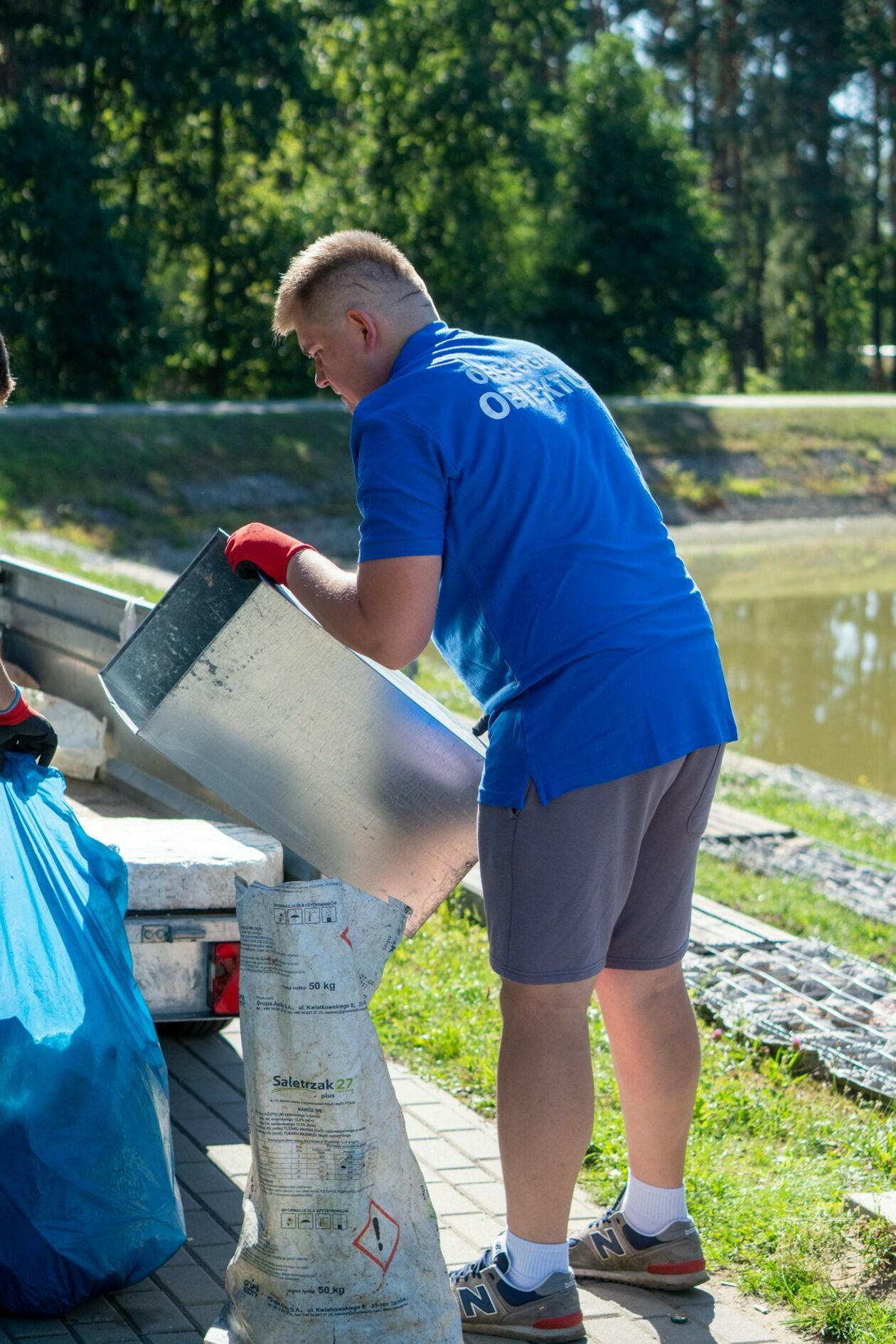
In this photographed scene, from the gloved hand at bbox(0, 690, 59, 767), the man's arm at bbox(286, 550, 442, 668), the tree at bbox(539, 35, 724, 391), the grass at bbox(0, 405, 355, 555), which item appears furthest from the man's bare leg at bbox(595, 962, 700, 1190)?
the tree at bbox(539, 35, 724, 391)

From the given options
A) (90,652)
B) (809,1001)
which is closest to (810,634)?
(809,1001)

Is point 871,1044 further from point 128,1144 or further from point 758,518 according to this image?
Result: point 758,518

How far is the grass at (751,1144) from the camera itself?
3.08 metres

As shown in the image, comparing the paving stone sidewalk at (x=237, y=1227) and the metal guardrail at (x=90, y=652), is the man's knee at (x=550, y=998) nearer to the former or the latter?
the paving stone sidewalk at (x=237, y=1227)

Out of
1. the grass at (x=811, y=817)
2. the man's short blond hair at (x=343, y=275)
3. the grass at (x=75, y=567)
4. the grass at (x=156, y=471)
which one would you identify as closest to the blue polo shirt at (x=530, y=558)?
the man's short blond hair at (x=343, y=275)

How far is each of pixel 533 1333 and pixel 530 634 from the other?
49.3 inches

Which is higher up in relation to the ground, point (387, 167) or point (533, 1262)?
point (387, 167)

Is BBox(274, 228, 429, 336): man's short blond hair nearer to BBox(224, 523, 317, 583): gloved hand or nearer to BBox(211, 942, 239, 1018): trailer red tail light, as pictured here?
BBox(224, 523, 317, 583): gloved hand

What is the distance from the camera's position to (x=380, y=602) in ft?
8.66

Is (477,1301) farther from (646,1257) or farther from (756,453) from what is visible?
(756,453)

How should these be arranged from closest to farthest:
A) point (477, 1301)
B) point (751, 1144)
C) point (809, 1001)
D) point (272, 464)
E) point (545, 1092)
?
1. point (545, 1092)
2. point (477, 1301)
3. point (751, 1144)
4. point (809, 1001)
5. point (272, 464)

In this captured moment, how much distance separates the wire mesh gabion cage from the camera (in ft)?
14.0

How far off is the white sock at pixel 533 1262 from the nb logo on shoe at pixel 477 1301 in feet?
0.19

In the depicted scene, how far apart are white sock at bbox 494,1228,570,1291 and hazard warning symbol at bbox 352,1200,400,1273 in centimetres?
32
